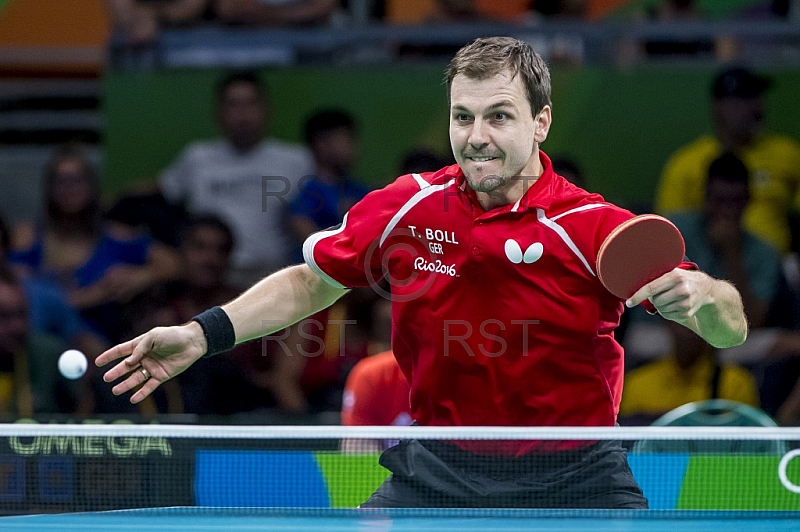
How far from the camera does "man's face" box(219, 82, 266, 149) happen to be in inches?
290

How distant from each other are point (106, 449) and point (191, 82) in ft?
13.7

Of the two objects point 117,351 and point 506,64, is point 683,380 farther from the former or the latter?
point 117,351

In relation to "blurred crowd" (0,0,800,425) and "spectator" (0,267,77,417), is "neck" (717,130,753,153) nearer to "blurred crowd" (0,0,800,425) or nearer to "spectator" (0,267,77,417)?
"blurred crowd" (0,0,800,425)

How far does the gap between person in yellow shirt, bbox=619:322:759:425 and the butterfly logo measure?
315 centimetres

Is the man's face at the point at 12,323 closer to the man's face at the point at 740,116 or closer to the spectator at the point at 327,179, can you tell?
the spectator at the point at 327,179

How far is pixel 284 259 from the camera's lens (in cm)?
716

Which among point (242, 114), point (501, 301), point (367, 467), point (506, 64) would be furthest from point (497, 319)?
point (242, 114)

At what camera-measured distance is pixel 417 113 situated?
7816 millimetres

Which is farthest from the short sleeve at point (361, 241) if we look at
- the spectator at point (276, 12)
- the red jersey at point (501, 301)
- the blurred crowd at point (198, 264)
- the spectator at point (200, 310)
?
the spectator at point (276, 12)

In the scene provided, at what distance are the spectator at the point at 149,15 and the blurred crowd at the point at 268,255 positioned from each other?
0.04 feet

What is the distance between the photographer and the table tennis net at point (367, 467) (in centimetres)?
343

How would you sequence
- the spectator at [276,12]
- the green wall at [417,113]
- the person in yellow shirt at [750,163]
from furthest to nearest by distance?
the spectator at [276,12], the green wall at [417,113], the person in yellow shirt at [750,163]

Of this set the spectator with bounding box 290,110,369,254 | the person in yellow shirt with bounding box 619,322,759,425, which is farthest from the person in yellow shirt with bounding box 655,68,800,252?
the spectator with bounding box 290,110,369,254

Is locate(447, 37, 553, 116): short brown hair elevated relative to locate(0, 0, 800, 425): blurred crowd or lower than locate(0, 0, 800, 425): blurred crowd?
elevated
